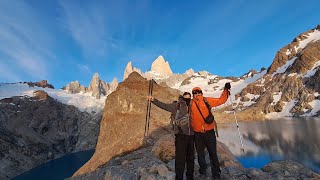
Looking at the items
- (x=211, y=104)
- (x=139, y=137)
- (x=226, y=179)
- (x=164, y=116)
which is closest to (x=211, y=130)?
(x=211, y=104)

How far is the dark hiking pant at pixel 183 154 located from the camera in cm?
1313

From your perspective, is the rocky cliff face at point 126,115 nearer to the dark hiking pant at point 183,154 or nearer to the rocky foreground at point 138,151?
the rocky foreground at point 138,151

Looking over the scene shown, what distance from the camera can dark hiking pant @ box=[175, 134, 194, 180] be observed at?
1313cm

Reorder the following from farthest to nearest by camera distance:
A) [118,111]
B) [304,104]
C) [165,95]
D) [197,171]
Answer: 1. [304,104]
2. [165,95]
3. [118,111]
4. [197,171]

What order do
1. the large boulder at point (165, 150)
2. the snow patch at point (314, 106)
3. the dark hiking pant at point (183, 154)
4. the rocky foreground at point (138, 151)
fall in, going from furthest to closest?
1. the snow patch at point (314, 106)
2. the large boulder at point (165, 150)
3. the rocky foreground at point (138, 151)
4. the dark hiking pant at point (183, 154)

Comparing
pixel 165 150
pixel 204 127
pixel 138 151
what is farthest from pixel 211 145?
pixel 138 151

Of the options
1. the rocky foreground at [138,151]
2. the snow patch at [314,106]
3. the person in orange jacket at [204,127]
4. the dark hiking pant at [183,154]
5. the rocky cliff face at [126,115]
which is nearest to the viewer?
the dark hiking pant at [183,154]

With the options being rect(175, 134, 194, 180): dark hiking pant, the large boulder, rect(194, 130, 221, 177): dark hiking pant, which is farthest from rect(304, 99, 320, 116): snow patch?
rect(175, 134, 194, 180): dark hiking pant

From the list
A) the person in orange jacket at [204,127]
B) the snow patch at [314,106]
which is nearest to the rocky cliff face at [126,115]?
the person in orange jacket at [204,127]

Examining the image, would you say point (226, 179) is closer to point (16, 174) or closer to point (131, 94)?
point (131, 94)

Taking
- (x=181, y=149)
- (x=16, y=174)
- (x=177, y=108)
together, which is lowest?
(x=16, y=174)

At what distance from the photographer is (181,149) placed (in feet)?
43.3

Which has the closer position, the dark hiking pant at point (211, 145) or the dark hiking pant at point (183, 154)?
the dark hiking pant at point (183, 154)

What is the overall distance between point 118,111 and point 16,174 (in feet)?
521
